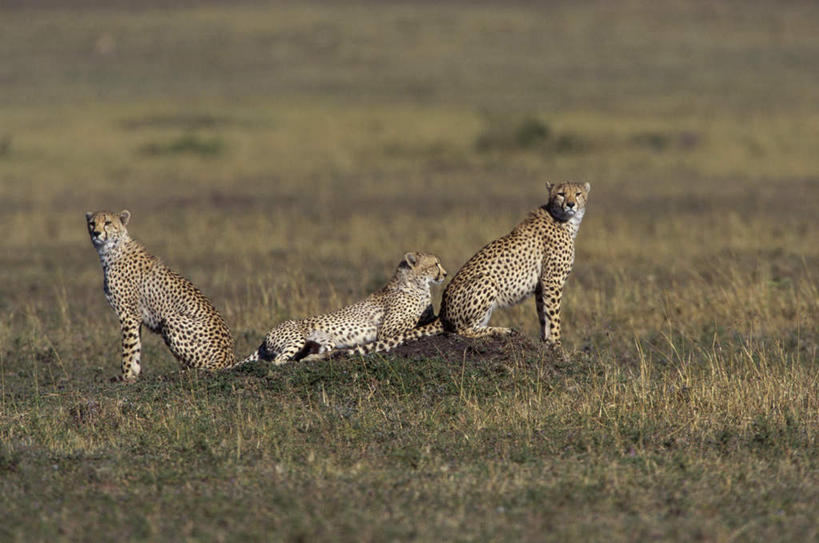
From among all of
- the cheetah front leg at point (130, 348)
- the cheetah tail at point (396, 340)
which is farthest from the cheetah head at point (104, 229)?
the cheetah tail at point (396, 340)

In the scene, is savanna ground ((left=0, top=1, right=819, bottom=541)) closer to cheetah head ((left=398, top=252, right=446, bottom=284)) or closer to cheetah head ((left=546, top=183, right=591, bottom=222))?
cheetah head ((left=398, top=252, right=446, bottom=284))

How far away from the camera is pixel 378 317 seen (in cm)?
862

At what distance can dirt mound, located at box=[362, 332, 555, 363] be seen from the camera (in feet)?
25.1

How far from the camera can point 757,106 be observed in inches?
1332

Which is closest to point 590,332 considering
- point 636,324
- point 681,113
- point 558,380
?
point 636,324

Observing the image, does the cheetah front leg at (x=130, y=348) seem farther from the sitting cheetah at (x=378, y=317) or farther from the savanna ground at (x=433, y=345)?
the sitting cheetah at (x=378, y=317)

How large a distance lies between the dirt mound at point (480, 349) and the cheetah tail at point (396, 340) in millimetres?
69

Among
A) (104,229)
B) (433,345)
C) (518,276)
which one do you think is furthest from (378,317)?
(104,229)

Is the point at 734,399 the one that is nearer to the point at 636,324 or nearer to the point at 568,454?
the point at 568,454

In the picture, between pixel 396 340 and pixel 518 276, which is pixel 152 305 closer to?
pixel 396 340

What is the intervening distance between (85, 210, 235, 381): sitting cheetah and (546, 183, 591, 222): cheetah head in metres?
2.57

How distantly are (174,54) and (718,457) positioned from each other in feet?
170

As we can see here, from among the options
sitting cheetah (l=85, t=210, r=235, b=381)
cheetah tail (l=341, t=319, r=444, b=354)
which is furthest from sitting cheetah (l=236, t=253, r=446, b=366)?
sitting cheetah (l=85, t=210, r=235, b=381)

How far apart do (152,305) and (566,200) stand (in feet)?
10.2
